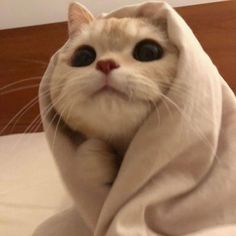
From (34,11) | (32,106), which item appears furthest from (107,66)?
(34,11)

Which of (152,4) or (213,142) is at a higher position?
(152,4)

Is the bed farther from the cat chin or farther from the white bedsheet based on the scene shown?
the cat chin

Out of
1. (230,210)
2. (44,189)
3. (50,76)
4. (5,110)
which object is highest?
(50,76)

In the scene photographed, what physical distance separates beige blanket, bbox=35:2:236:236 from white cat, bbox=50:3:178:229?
0.02m

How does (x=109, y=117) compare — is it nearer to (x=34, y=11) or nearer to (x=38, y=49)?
(x=38, y=49)

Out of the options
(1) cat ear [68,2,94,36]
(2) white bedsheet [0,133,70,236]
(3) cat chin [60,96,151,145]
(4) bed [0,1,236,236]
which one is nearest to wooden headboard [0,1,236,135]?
(4) bed [0,1,236,236]

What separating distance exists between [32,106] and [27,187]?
40 centimetres

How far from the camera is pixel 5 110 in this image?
152cm

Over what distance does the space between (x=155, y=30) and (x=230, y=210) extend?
239 mm

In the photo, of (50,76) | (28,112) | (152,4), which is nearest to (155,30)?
(152,4)

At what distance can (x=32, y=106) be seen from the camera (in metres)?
1.41

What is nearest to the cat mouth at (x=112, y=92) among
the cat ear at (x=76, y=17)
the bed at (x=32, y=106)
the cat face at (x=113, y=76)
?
the cat face at (x=113, y=76)

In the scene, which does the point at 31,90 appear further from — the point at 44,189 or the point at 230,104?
the point at 230,104

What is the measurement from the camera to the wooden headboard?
1.39m
